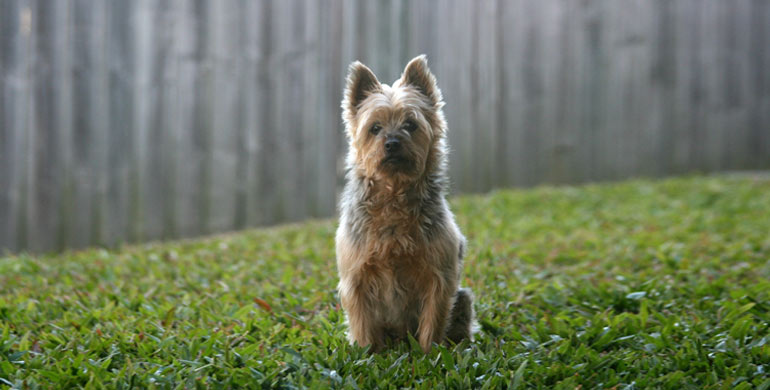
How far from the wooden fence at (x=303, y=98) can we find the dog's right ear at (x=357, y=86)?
409 cm

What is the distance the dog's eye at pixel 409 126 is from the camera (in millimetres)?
3672

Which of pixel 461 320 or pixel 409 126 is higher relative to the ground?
pixel 409 126

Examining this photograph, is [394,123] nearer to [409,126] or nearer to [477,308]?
[409,126]

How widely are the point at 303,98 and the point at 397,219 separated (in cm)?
490

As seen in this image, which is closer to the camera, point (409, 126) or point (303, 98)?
point (409, 126)

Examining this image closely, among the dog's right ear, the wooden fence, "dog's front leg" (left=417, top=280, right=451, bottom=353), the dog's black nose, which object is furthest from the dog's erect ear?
the wooden fence

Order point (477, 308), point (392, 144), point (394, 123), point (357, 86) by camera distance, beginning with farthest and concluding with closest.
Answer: point (477, 308) → point (357, 86) → point (394, 123) → point (392, 144)

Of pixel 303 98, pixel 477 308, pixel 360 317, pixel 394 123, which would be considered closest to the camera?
pixel 394 123

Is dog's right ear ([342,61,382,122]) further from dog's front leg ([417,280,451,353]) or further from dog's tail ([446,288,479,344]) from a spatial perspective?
dog's tail ([446,288,479,344])

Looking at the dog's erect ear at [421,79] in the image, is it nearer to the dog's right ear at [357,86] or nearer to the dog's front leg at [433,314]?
the dog's right ear at [357,86]

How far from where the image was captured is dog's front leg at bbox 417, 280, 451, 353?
3.67 metres

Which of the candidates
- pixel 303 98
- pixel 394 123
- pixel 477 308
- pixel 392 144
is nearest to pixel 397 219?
pixel 392 144

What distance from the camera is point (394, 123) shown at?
3652mm

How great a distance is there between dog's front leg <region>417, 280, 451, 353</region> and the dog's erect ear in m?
1.08
